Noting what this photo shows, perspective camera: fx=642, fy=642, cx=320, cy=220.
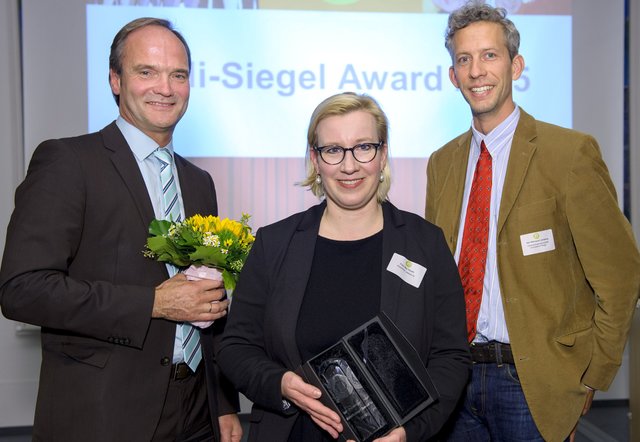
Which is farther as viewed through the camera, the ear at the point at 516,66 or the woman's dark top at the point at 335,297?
the ear at the point at 516,66

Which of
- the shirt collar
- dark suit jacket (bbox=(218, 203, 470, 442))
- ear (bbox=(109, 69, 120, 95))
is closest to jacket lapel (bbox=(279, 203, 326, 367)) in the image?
dark suit jacket (bbox=(218, 203, 470, 442))

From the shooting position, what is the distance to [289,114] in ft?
16.9

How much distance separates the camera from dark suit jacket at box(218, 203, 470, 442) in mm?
1927

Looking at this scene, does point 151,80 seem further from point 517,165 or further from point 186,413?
point 517,165

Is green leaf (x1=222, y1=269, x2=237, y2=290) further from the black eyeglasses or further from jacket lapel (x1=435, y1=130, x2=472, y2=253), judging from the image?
jacket lapel (x1=435, y1=130, x2=472, y2=253)

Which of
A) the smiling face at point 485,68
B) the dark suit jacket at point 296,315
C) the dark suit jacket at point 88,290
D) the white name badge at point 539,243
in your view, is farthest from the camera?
the smiling face at point 485,68

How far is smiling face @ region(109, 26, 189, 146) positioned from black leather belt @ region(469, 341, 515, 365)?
4.68 ft

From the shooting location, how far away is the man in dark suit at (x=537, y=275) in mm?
2301

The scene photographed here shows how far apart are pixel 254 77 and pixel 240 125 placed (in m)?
0.40

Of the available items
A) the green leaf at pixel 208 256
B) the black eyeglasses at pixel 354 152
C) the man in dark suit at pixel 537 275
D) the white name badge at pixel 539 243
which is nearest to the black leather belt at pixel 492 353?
the man in dark suit at pixel 537 275

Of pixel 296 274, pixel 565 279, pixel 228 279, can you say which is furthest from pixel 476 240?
pixel 228 279

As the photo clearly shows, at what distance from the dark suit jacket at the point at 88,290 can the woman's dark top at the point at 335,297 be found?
0.53m

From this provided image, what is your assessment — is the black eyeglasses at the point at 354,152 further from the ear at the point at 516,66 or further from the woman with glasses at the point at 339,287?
the ear at the point at 516,66

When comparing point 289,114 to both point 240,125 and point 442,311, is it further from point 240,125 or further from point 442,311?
point 442,311
